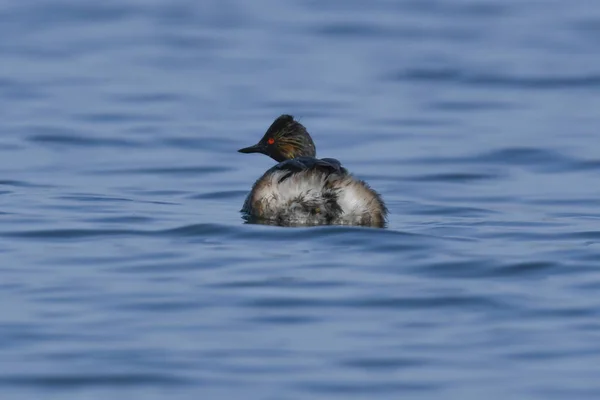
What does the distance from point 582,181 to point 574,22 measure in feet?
35.7

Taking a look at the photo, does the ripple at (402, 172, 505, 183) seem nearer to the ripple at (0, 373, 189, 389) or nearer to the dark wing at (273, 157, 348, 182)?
the dark wing at (273, 157, 348, 182)

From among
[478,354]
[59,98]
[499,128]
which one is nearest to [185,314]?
[478,354]

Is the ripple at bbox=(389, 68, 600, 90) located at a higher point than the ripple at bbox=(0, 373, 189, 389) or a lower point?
higher

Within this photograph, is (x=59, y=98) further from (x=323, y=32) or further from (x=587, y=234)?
(x=587, y=234)

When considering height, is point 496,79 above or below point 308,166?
above

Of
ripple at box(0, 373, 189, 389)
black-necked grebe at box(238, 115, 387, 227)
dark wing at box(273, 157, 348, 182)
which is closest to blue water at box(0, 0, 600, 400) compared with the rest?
ripple at box(0, 373, 189, 389)

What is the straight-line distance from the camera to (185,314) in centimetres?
741

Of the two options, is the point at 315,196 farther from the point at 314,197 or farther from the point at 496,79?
the point at 496,79

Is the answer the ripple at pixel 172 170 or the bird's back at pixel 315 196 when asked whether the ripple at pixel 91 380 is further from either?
the ripple at pixel 172 170

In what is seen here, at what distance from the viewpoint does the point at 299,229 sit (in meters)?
9.24

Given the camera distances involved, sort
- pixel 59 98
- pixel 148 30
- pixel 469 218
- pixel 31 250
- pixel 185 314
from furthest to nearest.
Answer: pixel 148 30
pixel 59 98
pixel 469 218
pixel 31 250
pixel 185 314

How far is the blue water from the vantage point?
21.7ft

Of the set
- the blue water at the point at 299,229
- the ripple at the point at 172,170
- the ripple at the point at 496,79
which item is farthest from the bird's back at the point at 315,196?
the ripple at the point at 496,79

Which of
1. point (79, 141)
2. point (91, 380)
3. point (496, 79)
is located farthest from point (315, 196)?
point (496, 79)
